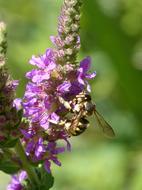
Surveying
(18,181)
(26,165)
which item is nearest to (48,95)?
(26,165)

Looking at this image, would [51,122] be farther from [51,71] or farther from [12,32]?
[12,32]

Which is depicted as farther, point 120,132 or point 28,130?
point 120,132

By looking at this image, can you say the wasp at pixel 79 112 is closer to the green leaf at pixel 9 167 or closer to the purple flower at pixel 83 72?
the purple flower at pixel 83 72

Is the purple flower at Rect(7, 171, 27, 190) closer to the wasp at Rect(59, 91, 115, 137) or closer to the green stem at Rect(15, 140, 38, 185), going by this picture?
the green stem at Rect(15, 140, 38, 185)

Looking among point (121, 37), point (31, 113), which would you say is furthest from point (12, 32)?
point (31, 113)

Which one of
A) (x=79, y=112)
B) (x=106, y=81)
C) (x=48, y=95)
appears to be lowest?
(x=106, y=81)

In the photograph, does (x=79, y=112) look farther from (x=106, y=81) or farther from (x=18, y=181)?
(x=106, y=81)

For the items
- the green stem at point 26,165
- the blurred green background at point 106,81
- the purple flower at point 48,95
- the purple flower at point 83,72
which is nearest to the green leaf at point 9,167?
the green stem at point 26,165
